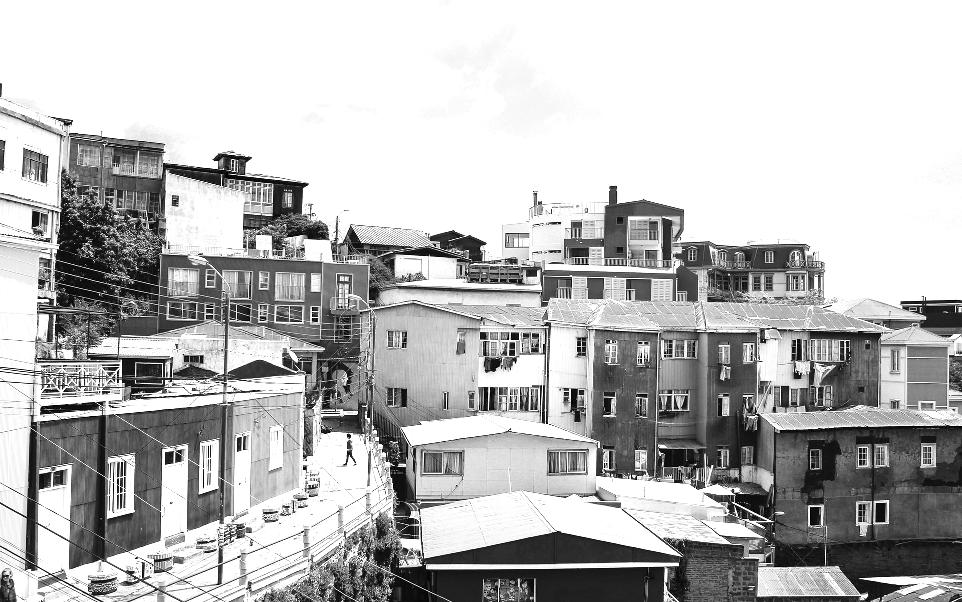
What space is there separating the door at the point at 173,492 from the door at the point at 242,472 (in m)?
2.75

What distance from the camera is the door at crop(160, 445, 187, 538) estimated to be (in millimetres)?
23891

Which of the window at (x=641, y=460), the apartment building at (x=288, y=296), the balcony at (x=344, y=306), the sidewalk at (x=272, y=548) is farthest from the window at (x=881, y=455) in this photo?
the balcony at (x=344, y=306)

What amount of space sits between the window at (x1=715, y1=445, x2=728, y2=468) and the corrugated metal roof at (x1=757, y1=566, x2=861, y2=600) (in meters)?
13.3

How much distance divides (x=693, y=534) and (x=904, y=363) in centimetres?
3079

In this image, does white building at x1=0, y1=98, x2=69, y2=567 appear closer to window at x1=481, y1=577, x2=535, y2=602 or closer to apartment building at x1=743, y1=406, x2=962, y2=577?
window at x1=481, y1=577, x2=535, y2=602

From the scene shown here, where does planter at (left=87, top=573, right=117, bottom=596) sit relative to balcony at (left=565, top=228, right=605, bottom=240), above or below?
below

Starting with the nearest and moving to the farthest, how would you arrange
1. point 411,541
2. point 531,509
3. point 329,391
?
point 531,509 < point 411,541 < point 329,391

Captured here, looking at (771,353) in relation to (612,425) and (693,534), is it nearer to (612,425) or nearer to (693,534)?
(612,425)

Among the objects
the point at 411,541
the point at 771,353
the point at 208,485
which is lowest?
the point at 411,541

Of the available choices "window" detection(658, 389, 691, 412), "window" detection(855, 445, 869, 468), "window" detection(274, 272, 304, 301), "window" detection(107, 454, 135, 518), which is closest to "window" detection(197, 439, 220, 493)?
"window" detection(107, 454, 135, 518)

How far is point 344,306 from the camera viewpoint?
5738 cm

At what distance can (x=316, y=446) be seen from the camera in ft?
132

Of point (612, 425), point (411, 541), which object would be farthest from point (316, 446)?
point (612, 425)

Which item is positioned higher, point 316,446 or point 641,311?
point 641,311
